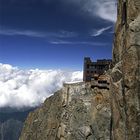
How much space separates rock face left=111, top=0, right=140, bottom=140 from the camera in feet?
176

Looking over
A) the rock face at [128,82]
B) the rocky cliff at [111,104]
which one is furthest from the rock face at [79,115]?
the rock face at [128,82]

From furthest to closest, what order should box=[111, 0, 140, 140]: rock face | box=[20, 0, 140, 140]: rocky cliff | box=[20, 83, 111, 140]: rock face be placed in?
box=[20, 83, 111, 140]: rock face
box=[20, 0, 140, 140]: rocky cliff
box=[111, 0, 140, 140]: rock face

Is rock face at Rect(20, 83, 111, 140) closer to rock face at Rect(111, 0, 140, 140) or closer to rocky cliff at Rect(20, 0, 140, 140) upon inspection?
rocky cliff at Rect(20, 0, 140, 140)

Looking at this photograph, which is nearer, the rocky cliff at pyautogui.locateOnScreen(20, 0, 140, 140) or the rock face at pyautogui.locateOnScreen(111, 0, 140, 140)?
the rock face at pyautogui.locateOnScreen(111, 0, 140, 140)

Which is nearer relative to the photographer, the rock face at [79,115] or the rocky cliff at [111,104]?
the rocky cliff at [111,104]

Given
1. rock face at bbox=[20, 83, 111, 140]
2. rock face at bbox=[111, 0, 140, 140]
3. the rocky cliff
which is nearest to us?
rock face at bbox=[111, 0, 140, 140]

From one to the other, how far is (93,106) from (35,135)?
69.6 meters

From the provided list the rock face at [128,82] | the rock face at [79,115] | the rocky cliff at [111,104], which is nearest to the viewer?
the rock face at [128,82]

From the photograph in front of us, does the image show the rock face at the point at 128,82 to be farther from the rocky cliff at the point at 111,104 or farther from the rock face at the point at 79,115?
the rock face at the point at 79,115

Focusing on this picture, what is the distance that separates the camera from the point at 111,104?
2574 inches

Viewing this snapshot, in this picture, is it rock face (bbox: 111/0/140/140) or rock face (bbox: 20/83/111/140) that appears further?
rock face (bbox: 20/83/111/140)

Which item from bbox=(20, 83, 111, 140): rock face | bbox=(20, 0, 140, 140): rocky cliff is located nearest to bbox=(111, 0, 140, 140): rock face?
bbox=(20, 0, 140, 140): rocky cliff

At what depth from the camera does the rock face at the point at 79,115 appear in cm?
8752

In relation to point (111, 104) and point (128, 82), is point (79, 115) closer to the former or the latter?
point (111, 104)
